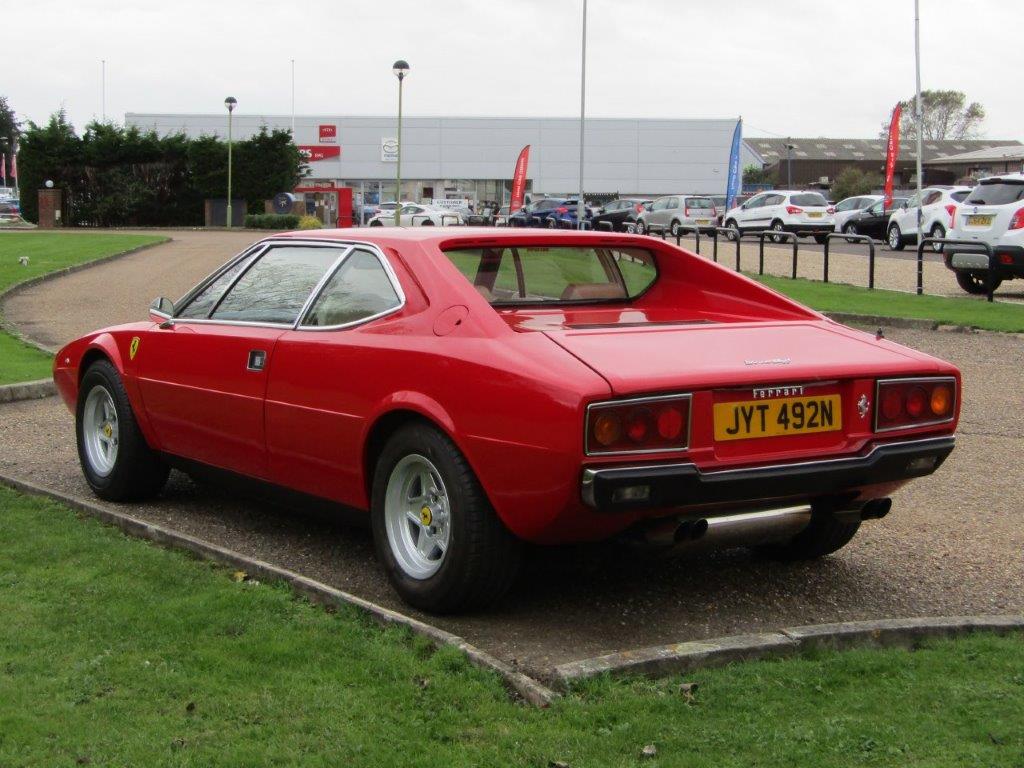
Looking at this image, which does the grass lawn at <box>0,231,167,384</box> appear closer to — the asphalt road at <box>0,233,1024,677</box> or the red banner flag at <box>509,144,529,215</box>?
the asphalt road at <box>0,233,1024,677</box>

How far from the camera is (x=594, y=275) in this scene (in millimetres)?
6039

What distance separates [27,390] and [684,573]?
6.99m

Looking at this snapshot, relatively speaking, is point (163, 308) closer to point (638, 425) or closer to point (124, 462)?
point (124, 462)

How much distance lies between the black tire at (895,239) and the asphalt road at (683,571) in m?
27.1

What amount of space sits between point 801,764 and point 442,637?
133cm

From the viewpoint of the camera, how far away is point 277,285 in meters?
6.12

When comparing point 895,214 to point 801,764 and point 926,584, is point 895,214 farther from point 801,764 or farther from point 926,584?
point 801,764

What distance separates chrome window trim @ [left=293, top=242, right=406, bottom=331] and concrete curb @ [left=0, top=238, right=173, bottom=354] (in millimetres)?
9117

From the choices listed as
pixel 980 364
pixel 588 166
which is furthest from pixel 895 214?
pixel 588 166

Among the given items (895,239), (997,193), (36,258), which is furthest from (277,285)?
(895,239)

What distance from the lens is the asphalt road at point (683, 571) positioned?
4.92 m

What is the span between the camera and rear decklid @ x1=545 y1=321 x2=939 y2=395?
4527 mm

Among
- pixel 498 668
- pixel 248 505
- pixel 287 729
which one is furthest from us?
pixel 248 505

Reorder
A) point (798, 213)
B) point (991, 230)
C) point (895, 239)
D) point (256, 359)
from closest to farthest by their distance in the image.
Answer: point (256, 359) < point (991, 230) < point (895, 239) < point (798, 213)
